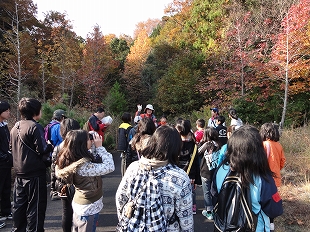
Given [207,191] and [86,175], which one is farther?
[207,191]

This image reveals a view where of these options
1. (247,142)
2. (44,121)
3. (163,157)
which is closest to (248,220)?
(247,142)

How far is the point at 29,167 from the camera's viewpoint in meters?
2.85

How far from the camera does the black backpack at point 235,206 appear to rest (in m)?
1.65

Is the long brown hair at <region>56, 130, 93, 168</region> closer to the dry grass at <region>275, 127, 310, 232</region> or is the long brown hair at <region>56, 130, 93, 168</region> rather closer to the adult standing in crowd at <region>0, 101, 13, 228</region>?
the adult standing in crowd at <region>0, 101, 13, 228</region>

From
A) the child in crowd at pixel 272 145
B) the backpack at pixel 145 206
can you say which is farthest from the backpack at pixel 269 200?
the child in crowd at pixel 272 145

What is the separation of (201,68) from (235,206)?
48.5 ft

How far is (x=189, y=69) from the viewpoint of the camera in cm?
1552

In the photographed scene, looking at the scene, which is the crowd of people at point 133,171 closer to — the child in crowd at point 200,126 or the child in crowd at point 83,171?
Answer: the child in crowd at point 83,171

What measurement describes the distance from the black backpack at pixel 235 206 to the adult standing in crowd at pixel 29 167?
224 cm

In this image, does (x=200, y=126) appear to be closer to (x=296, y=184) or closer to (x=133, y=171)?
(x=296, y=184)

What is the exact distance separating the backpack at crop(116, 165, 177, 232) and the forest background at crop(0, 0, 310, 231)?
4.21m

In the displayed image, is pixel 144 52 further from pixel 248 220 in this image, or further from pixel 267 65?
pixel 248 220

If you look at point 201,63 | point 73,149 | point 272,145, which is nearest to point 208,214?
point 272,145

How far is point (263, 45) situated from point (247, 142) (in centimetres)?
1186
